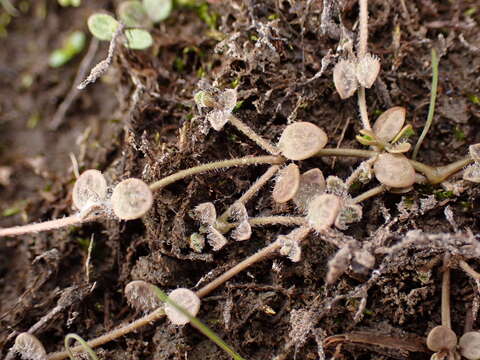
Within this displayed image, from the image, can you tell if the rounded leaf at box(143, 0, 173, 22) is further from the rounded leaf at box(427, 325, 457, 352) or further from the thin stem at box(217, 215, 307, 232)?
the rounded leaf at box(427, 325, 457, 352)

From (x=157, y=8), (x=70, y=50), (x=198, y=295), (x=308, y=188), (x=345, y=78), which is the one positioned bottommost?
(x=198, y=295)

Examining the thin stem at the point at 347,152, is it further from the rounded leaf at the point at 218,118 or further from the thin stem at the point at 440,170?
the rounded leaf at the point at 218,118

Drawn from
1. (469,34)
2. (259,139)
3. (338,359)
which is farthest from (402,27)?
(338,359)

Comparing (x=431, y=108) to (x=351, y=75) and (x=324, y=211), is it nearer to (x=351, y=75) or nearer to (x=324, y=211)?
(x=351, y=75)

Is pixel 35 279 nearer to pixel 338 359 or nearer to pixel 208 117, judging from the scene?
pixel 208 117

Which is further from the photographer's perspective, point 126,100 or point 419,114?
point 126,100

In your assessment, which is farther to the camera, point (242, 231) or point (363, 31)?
point (363, 31)

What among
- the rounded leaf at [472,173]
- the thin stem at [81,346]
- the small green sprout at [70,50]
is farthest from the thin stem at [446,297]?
the small green sprout at [70,50]

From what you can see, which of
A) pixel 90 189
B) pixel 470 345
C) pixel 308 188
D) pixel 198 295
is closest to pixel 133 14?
pixel 90 189
